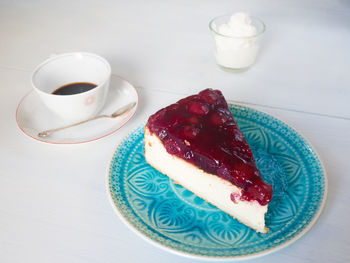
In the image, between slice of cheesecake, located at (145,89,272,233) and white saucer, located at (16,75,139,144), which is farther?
white saucer, located at (16,75,139,144)

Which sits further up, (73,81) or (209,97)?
(209,97)

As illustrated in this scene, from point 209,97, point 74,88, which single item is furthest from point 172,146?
point 74,88

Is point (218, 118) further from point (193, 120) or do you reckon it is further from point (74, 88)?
point (74, 88)

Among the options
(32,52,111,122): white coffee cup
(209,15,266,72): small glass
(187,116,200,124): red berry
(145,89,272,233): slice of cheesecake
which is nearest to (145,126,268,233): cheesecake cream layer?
(145,89,272,233): slice of cheesecake

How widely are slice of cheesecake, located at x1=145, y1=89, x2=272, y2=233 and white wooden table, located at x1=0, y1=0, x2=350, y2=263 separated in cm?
17

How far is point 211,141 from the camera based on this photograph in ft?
3.38

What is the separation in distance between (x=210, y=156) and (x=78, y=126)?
0.58 metres

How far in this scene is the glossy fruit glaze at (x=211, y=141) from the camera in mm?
977

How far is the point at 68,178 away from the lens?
3.81 ft

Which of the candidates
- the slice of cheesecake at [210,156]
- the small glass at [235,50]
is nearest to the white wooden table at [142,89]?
the small glass at [235,50]

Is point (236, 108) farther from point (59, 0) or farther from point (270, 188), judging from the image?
point (59, 0)

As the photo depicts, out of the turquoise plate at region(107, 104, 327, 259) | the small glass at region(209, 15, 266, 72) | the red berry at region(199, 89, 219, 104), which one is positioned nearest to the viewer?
the turquoise plate at region(107, 104, 327, 259)

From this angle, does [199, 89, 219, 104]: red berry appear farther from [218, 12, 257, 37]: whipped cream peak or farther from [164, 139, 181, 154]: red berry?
[218, 12, 257, 37]: whipped cream peak

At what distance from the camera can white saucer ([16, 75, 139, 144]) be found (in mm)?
1253
